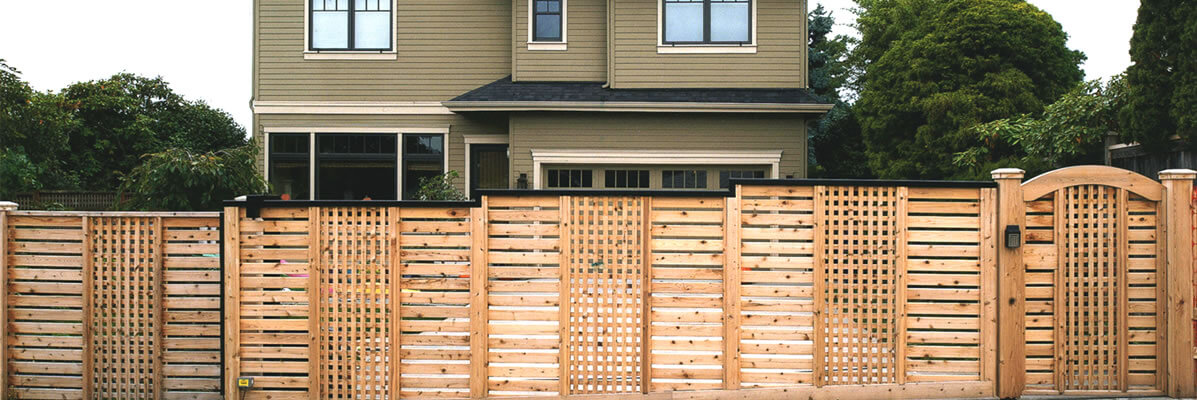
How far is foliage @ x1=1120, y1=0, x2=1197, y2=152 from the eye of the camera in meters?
10.6

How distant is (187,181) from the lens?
11227mm

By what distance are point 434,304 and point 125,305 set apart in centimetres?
248

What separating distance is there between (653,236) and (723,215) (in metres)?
0.56

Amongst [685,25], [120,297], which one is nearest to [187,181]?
[120,297]

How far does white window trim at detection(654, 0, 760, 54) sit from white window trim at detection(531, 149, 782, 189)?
177 cm

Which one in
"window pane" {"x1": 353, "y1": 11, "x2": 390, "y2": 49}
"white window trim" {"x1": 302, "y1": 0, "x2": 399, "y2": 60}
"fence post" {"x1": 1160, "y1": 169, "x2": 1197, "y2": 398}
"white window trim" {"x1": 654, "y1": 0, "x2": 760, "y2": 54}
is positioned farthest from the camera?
"window pane" {"x1": 353, "y1": 11, "x2": 390, "y2": 49}

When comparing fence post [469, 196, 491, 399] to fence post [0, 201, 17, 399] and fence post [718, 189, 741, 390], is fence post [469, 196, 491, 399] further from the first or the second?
fence post [0, 201, 17, 399]

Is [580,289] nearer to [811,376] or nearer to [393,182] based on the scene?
[811,376]

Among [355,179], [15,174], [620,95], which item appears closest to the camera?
[620,95]

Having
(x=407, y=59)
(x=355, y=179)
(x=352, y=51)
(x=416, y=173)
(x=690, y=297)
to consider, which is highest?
(x=352, y=51)

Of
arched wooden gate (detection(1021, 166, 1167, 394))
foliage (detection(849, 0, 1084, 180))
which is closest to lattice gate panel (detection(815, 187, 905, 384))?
arched wooden gate (detection(1021, 166, 1167, 394))

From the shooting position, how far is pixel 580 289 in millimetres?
6293

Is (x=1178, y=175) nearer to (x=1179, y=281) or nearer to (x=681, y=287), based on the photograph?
(x=1179, y=281)

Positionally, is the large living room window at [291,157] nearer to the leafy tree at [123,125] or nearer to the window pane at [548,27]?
the window pane at [548,27]
